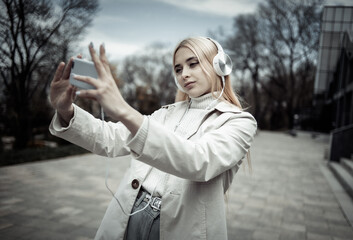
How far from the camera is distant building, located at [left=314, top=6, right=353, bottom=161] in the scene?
882cm

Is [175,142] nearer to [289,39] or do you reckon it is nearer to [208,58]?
[208,58]

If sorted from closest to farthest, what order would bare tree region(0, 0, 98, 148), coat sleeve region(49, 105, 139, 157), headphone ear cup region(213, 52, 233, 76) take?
1. coat sleeve region(49, 105, 139, 157)
2. headphone ear cup region(213, 52, 233, 76)
3. bare tree region(0, 0, 98, 148)

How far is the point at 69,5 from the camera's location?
301 inches

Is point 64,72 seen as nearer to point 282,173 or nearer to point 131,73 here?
point 282,173

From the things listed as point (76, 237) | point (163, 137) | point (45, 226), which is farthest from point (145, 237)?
point (45, 226)

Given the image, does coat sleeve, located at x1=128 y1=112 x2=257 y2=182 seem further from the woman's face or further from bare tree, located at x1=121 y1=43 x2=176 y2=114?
bare tree, located at x1=121 y1=43 x2=176 y2=114

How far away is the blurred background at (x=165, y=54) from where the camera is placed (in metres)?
6.62

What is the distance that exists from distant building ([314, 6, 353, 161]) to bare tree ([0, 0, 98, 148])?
7341mm

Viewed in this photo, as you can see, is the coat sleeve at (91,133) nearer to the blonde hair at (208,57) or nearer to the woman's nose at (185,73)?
the woman's nose at (185,73)

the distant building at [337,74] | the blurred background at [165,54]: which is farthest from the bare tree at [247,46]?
the distant building at [337,74]

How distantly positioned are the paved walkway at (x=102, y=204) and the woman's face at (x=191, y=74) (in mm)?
1363

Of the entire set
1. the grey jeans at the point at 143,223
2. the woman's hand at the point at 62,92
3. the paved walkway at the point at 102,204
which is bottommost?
the paved walkway at the point at 102,204

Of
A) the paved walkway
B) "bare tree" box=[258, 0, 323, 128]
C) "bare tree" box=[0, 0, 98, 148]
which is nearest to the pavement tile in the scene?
the paved walkway

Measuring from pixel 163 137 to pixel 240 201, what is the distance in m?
4.84
